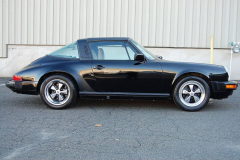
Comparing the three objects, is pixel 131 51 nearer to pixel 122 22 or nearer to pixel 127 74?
pixel 127 74

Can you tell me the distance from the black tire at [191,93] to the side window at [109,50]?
112cm

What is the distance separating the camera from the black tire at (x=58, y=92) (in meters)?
6.05

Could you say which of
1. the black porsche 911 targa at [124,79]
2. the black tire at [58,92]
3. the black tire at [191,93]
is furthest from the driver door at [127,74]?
the black tire at [58,92]

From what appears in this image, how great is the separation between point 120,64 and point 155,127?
1.54 meters

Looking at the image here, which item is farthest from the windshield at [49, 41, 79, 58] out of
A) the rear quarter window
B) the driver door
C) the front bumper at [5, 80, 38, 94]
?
the front bumper at [5, 80, 38, 94]

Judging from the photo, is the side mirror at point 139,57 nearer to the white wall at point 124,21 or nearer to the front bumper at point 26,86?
the front bumper at point 26,86

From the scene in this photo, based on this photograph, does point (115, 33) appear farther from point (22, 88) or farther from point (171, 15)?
point (22, 88)

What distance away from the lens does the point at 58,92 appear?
20.1ft

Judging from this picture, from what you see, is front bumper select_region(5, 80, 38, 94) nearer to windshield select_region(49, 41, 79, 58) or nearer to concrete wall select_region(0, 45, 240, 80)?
windshield select_region(49, 41, 79, 58)

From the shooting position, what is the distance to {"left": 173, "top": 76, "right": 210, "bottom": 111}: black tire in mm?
5961

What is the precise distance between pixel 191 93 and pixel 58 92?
7.93 ft

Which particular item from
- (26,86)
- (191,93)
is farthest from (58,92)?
(191,93)

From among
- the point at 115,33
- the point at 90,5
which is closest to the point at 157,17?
the point at 115,33

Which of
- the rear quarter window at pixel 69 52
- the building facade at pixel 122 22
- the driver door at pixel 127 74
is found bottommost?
the driver door at pixel 127 74
